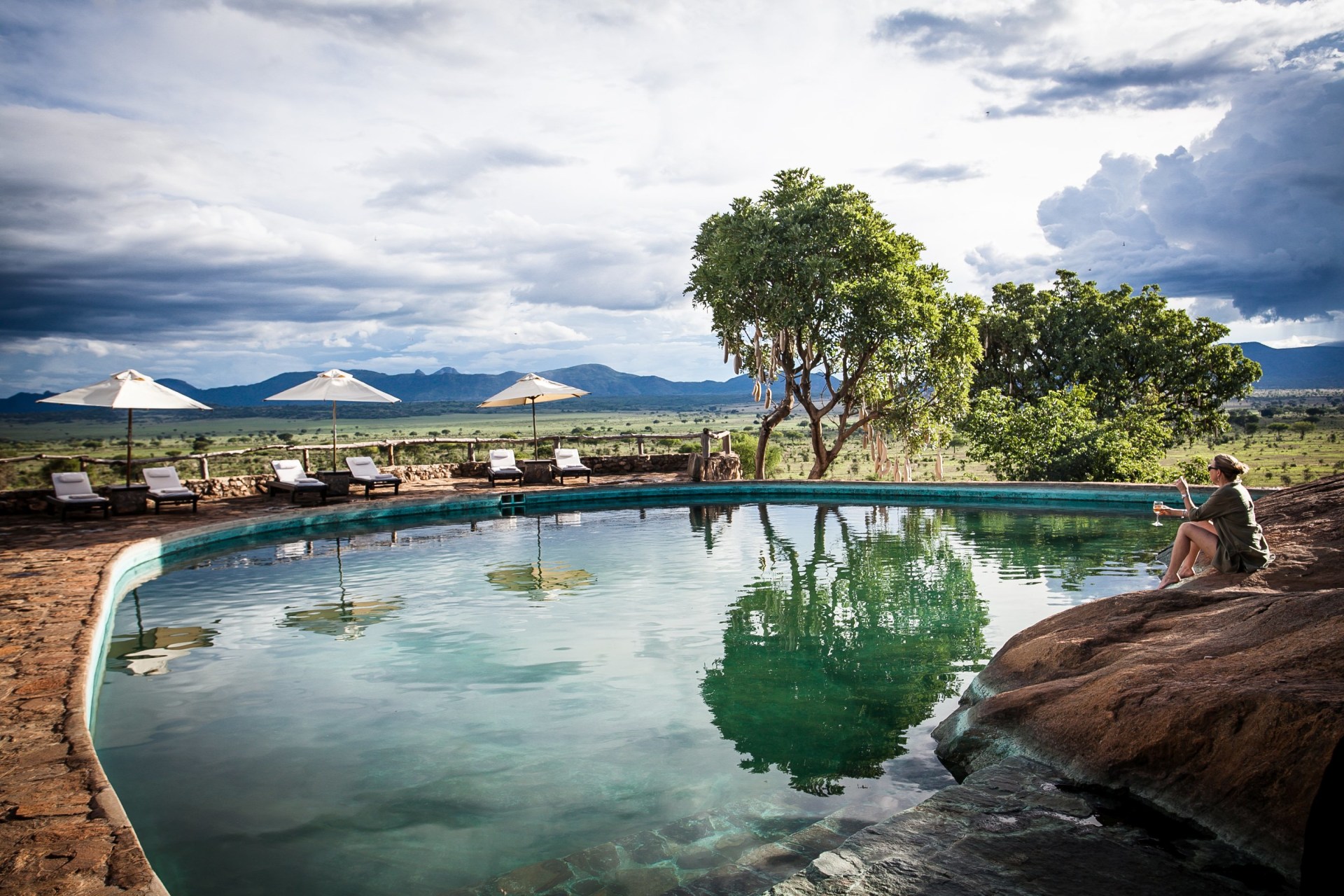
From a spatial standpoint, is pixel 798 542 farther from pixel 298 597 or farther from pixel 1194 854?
pixel 1194 854

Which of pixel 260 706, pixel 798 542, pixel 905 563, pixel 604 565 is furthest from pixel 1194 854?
pixel 798 542

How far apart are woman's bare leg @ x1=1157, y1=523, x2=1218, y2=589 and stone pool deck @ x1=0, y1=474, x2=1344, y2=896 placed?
787 millimetres

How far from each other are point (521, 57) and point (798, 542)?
9724mm

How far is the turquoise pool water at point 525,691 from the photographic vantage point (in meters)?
4.00

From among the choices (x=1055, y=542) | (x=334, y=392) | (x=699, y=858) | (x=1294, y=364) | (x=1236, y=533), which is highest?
(x=1294, y=364)

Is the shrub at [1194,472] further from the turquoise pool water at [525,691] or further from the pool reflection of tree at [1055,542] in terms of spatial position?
the turquoise pool water at [525,691]

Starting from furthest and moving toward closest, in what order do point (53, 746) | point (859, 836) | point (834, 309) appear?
point (834, 309) < point (53, 746) < point (859, 836)

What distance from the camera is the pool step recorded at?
3291 millimetres

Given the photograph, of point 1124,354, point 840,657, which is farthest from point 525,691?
point 1124,354

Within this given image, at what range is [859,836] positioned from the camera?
3.10m

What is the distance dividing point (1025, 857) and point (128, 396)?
14449mm

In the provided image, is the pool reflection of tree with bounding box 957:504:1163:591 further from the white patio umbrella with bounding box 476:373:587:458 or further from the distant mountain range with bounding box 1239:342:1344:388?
the distant mountain range with bounding box 1239:342:1344:388

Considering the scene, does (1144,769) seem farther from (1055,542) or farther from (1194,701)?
(1055,542)

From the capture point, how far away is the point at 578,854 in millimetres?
3641
